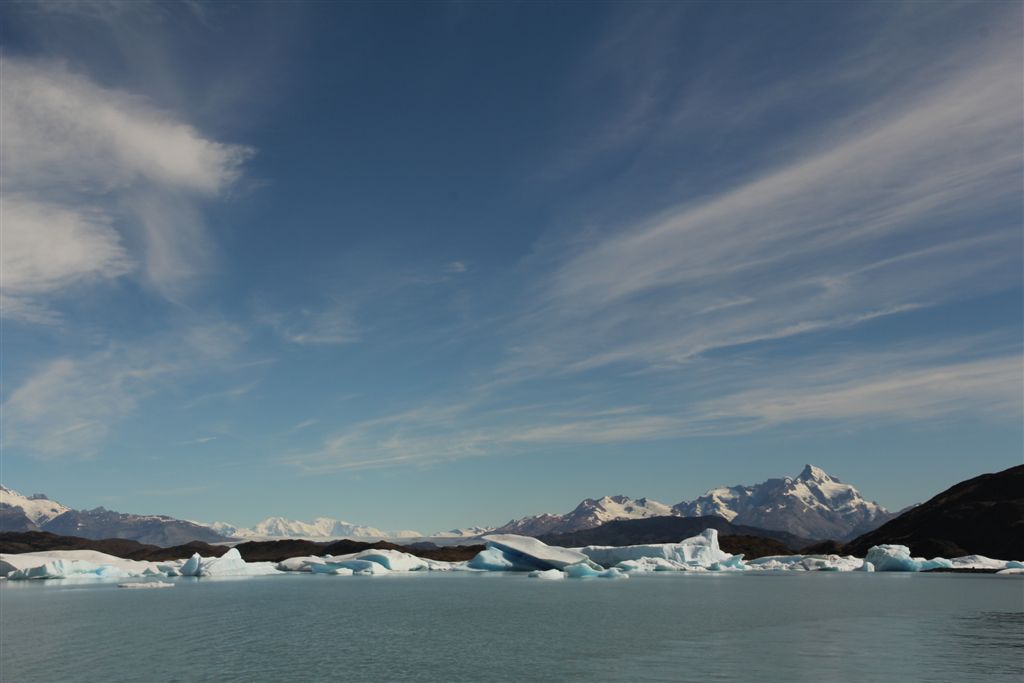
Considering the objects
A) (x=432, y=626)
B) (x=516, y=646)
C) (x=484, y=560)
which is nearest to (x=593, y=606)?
(x=432, y=626)

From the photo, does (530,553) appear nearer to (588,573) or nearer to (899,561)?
(588,573)

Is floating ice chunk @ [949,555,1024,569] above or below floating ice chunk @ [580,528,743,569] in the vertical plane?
below

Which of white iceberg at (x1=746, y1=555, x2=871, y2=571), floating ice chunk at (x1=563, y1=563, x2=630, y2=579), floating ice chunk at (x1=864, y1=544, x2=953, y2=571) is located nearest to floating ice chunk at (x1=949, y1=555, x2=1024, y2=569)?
floating ice chunk at (x1=864, y1=544, x2=953, y2=571)

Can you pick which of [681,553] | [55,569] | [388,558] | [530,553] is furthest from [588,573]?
[55,569]

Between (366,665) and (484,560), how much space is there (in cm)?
9466

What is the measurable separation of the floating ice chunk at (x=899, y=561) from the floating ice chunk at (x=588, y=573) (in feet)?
180

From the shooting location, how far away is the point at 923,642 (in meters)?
27.2

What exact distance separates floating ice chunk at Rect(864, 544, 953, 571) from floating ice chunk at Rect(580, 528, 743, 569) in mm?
23670

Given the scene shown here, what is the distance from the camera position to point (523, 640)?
28.3 m

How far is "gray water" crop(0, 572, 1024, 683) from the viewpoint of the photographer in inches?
838

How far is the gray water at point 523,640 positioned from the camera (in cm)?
2130

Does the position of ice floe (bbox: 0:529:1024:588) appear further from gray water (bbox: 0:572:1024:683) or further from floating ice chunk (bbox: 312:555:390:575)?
gray water (bbox: 0:572:1024:683)

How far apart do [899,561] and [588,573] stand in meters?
61.7

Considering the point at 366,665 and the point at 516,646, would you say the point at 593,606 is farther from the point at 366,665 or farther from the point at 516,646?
the point at 366,665
